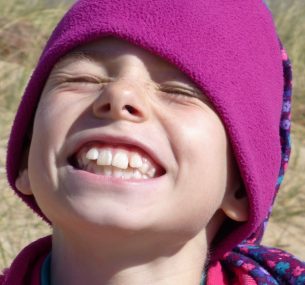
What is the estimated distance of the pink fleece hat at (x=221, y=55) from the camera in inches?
68.3

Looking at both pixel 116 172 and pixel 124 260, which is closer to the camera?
pixel 116 172

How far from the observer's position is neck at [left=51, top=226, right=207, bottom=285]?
5.67 ft

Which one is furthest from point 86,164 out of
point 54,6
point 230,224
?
point 54,6

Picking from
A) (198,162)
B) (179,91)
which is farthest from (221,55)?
(198,162)

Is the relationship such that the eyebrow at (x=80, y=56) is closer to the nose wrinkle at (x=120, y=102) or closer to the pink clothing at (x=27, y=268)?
the nose wrinkle at (x=120, y=102)

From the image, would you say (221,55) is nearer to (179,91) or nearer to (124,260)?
(179,91)

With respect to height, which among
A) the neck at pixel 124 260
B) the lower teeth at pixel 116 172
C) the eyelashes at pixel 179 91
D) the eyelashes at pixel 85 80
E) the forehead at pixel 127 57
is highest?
the forehead at pixel 127 57

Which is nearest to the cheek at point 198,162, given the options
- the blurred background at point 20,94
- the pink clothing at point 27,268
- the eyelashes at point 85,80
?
the eyelashes at point 85,80

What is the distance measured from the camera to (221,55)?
178 cm

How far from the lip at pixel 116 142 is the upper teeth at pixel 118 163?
1 cm

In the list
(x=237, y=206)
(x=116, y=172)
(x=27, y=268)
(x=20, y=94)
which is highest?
(x=116, y=172)

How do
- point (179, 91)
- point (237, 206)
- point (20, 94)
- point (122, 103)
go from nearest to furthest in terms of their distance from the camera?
point (122, 103) → point (179, 91) → point (237, 206) → point (20, 94)

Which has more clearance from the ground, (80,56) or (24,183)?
(80,56)

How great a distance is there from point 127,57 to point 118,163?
0.24m
